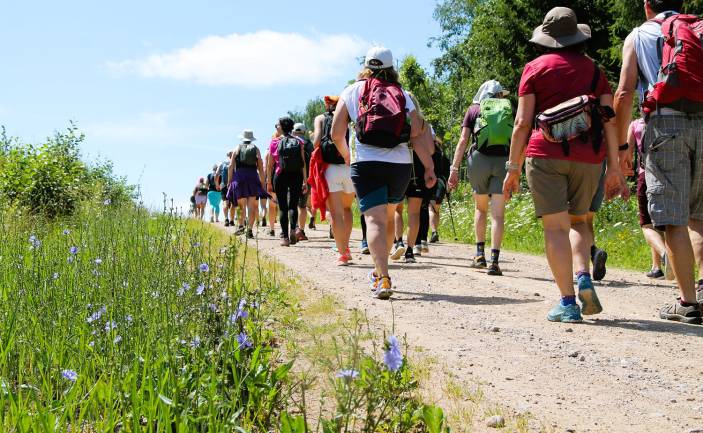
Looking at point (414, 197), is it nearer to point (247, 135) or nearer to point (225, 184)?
point (247, 135)

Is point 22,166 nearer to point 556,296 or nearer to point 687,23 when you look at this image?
point 556,296

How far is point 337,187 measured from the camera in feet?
32.3

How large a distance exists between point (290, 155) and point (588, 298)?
789cm

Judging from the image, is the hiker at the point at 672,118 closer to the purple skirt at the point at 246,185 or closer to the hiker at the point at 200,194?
the purple skirt at the point at 246,185

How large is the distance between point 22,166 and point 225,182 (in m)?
5.42

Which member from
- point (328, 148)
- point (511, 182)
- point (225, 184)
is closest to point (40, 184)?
point (225, 184)

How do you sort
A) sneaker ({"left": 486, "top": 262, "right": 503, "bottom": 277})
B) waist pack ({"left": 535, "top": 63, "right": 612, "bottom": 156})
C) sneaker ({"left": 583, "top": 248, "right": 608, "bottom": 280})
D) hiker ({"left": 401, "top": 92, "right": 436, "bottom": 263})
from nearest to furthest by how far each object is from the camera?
waist pack ({"left": 535, "top": 63, "right": 612, "bottom": 156}) → sneaker ({"left": 583, "top": 248, "right": 608, "bottom": 280}) → sneaker ({"left": 486, "top": 262, "right": 503, "bottom": 277}) → hiker ({"left": 401, "top": 92, "right": 436, "bottom": 263})

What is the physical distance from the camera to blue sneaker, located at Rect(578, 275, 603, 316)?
18.9 ft

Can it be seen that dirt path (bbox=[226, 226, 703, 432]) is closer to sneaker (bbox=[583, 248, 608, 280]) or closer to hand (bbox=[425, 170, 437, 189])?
sneaker (bbox=[583, 248, 608, 280])

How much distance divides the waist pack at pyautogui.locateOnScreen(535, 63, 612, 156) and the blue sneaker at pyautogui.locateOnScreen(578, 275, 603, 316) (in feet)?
3.02

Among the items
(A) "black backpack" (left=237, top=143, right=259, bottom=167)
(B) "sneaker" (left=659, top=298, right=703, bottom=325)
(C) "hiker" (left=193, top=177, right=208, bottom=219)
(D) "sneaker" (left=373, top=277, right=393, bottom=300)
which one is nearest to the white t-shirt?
(D) "sneaker" (left=373, top=277, right=393, bottom=300)

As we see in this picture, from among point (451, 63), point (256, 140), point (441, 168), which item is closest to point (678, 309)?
point (441, 168)

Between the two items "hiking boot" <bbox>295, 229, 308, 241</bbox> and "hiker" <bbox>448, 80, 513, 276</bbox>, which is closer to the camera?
"hiker" <bbox>448, 80, 513, 276</bbox>

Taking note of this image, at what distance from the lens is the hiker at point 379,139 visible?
22.1 feet
